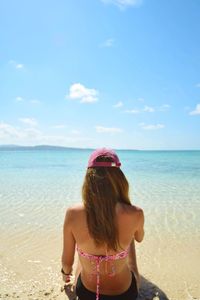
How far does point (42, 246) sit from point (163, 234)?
213 cm

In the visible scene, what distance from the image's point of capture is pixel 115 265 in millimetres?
2244

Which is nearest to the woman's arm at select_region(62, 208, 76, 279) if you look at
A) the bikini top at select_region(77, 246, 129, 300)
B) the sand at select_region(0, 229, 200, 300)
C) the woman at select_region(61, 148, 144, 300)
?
the woman at select_region(61, 148, 144, 300)

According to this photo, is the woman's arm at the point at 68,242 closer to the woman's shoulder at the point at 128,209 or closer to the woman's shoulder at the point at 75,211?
the woman's shoulder at the point at 75,211

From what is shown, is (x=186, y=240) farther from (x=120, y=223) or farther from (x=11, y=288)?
(x=120, y=223)

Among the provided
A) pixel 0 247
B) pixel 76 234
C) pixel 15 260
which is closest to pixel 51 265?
pixel 15 260

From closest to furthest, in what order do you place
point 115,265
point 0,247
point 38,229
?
point 115,265 → point 0,247 → point 38,229

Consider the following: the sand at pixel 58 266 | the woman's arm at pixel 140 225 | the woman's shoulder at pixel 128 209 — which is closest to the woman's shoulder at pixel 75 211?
A: the woman's shoulder at pixel 128 209

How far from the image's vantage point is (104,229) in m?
2.02

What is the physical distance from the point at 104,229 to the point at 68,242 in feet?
1.48

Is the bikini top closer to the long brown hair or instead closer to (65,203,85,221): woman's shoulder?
the long brown hair

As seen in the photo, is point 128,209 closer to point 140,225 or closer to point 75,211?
point 140,225

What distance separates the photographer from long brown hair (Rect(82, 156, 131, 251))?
6.61 ft

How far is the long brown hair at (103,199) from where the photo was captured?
2.02m

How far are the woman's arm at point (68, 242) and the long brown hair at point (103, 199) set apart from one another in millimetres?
157
